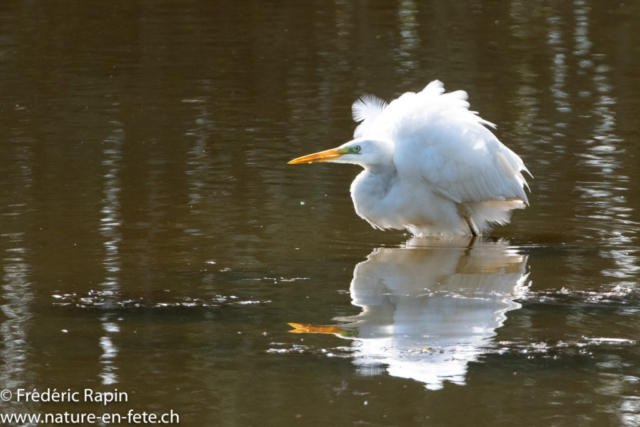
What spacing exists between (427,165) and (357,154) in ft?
1.70

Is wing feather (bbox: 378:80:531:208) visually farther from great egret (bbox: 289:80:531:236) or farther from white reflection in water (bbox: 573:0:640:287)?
white reflection in water (bbox: 573:0:640:287)

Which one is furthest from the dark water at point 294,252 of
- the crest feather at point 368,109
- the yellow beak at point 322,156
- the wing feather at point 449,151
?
the crest feather at point 368,109

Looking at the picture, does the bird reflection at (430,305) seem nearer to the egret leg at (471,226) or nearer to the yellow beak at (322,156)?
the egret leg at (471,226)

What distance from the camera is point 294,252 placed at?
721cm

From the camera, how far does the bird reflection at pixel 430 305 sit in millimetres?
5098

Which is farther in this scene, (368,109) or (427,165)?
(368,109)

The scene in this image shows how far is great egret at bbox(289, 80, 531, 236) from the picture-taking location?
7570mm

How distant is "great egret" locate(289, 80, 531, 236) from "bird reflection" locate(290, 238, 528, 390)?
270 mm

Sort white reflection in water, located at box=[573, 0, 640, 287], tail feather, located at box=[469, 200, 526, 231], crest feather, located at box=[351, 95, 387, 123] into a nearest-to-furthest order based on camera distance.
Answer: white reflection in water, located at box=[573, 0, 640, 287] → tail feather, located at box=[469, 200, 526, 231] → crest feather, located at box=[351, 95, 387, 123]

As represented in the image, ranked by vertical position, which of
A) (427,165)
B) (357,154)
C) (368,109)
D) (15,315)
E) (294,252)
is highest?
(368,109)

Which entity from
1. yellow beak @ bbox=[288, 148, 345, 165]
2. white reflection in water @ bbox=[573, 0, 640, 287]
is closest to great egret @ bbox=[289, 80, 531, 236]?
yellow beak @ bbox=[288, 148, 345, 165]

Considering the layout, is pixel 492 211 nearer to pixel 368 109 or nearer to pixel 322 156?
pixel 368 109

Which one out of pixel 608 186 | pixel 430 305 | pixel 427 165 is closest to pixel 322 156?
pixel 427 165

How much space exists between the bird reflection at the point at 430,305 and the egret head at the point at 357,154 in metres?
0.67
